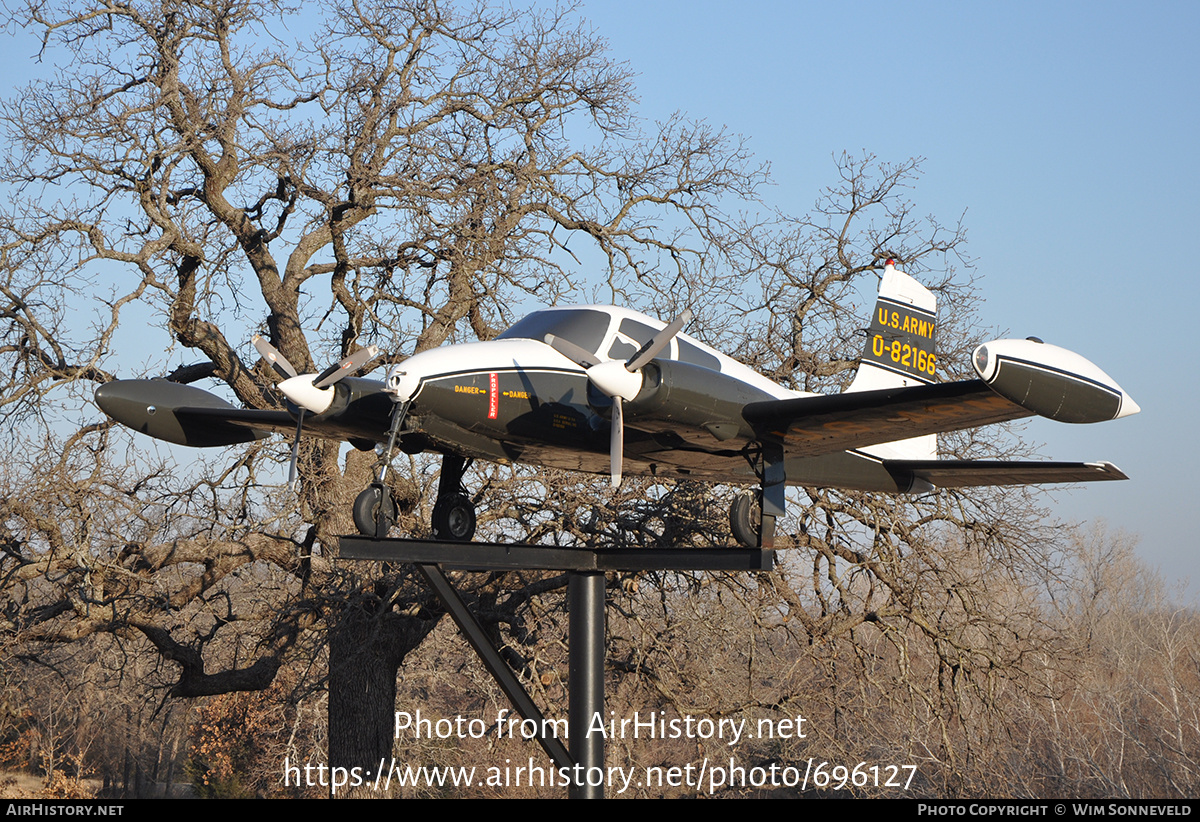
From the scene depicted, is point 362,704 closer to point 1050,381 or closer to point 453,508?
point 453,508

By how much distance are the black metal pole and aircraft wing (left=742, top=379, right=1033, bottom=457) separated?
2.25 metres

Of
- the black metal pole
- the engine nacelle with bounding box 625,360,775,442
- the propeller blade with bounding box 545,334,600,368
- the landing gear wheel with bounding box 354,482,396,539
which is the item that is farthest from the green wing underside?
the black metal pole

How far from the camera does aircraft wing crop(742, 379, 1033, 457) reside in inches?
289

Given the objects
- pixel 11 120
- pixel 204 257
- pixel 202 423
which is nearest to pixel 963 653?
pixel 202 423

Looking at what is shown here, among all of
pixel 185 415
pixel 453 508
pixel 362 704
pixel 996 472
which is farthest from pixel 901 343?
pixel 362 704

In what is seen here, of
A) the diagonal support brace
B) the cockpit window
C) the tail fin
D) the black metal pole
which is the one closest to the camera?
the cockpit window

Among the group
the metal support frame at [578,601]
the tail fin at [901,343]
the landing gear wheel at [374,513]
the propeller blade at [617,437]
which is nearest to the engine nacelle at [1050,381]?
the metal support frame at [578,601]

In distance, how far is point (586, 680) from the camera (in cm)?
888

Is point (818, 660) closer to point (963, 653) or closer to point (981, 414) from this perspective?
point (963, 653)

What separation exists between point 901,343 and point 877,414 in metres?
3.89

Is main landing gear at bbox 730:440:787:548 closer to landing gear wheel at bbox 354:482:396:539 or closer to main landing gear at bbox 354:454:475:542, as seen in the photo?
main landing gear at bbox 354:454:475:542

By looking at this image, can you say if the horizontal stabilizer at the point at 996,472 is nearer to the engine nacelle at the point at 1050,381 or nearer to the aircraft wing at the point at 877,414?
the aircraft wing at the point at 877,414

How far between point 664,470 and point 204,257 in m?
7.28

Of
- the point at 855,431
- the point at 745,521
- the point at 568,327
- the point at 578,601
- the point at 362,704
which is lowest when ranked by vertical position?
the point at 362,704
